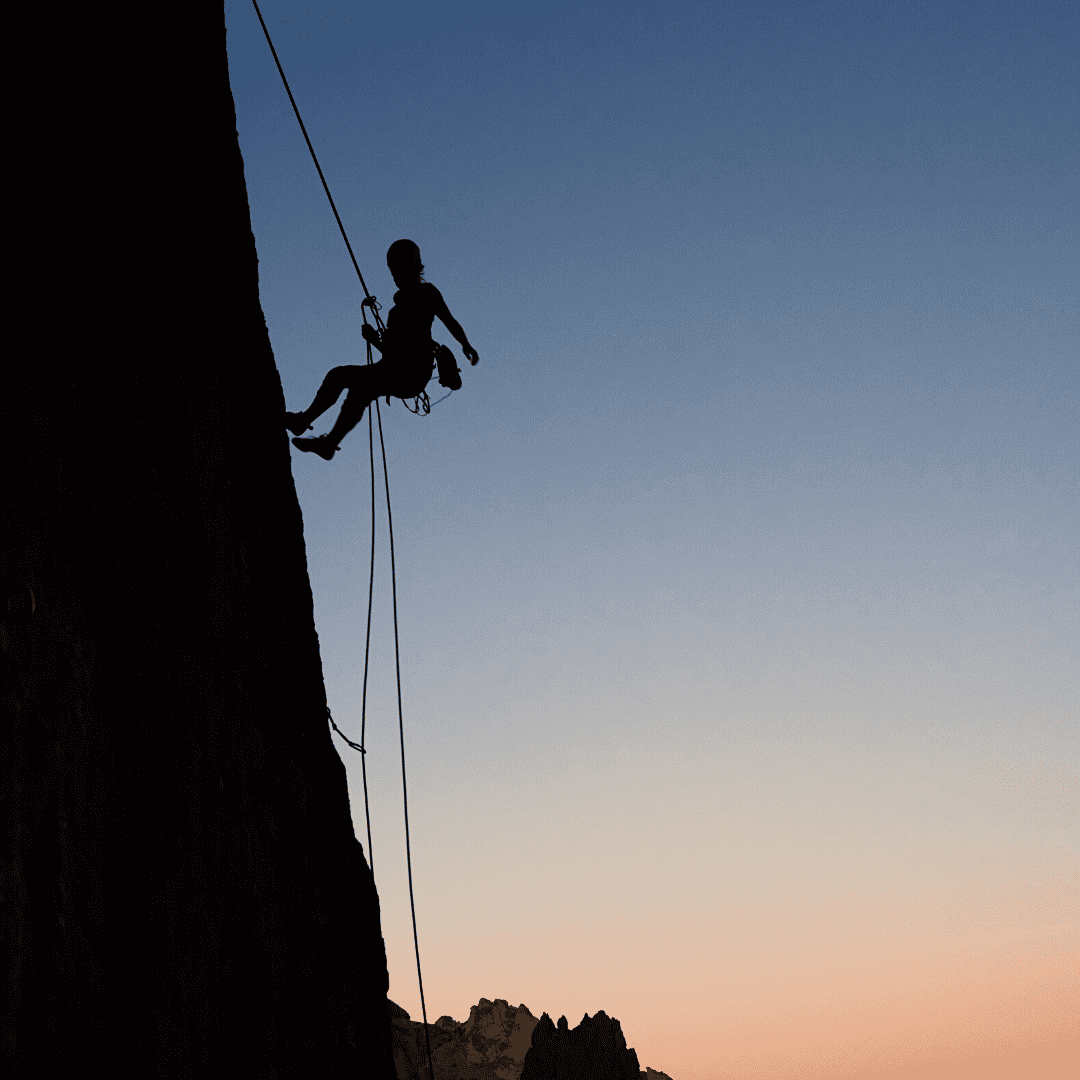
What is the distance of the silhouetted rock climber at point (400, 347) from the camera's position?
6871mm

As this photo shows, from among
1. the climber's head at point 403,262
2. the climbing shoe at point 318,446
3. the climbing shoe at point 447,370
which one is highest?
the climber's head at point 403,262

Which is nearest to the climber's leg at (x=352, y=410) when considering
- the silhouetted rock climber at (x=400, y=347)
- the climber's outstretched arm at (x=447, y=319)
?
the silhouetted rock climber at (x=400, y=347)

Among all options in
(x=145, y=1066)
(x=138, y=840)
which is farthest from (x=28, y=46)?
(x=145, y=1066)

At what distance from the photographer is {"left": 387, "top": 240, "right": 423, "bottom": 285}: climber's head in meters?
6.93

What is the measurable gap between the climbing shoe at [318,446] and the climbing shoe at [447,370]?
39.7 inches

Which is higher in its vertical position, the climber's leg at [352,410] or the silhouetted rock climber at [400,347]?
the silhouetted rock climber at [400,347]

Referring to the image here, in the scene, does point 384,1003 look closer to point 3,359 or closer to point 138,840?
point 138,840

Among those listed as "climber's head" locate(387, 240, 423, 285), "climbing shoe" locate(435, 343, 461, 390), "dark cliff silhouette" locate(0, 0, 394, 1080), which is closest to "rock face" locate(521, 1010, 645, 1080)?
"climbing shoe" locate(435, 343, 461, 390)

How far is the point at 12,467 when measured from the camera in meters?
2.97

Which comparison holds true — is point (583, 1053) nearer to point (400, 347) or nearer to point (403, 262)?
point (400, 347)

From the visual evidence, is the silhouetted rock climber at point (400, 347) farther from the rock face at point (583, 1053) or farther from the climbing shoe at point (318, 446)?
the rock face at point (583, 1053)

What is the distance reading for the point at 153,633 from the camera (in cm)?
367

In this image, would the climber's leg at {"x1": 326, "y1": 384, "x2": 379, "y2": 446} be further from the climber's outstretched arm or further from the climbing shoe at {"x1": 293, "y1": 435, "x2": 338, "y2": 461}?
the climber's outstretched arm

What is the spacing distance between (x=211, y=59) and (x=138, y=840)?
4535 mm
